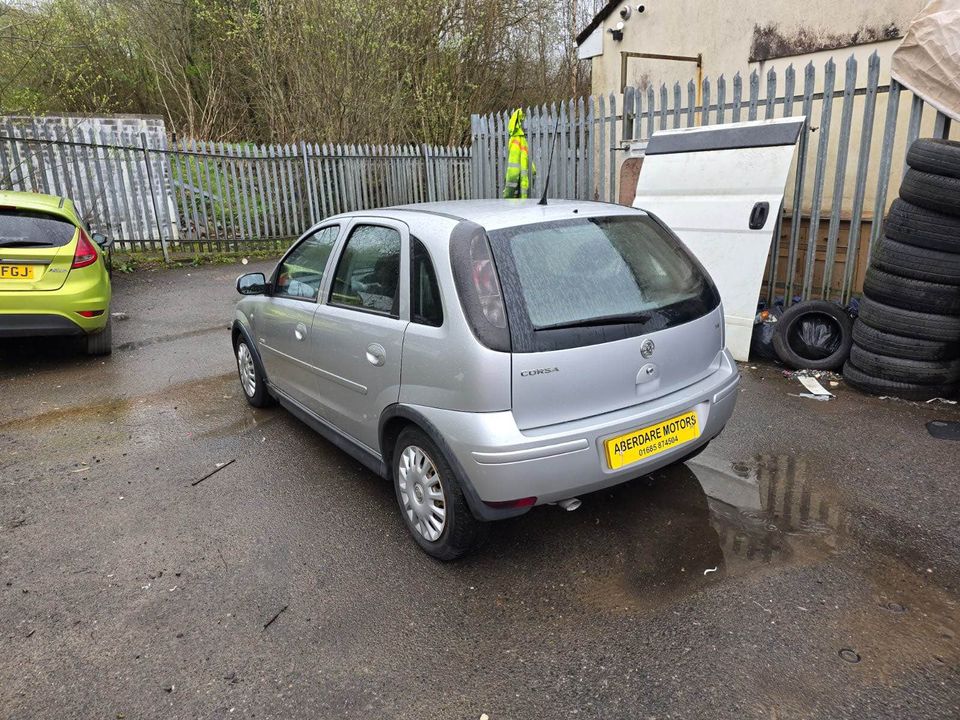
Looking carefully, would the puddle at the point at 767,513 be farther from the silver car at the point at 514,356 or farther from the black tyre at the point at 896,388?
the black tyre at the point at 896,388

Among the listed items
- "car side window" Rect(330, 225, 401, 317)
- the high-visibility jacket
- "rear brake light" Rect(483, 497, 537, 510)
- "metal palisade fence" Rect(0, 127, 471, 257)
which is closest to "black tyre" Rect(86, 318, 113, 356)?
"car side window" Rect(330, 225, 401, 317)

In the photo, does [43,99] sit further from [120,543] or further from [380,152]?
[120,543]

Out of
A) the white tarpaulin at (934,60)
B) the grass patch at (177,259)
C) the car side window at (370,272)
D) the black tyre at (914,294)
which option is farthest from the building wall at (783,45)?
the grass patch at (177,259)

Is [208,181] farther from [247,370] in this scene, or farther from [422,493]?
[422,493]

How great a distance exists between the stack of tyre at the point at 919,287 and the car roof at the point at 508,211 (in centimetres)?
251

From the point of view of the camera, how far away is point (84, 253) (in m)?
6.16

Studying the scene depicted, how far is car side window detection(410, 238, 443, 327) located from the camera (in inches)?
114

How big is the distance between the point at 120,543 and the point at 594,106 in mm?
6909

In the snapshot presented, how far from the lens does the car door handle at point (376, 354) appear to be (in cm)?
316

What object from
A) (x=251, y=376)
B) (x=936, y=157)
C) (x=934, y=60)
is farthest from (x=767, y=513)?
(x=934, y=60)

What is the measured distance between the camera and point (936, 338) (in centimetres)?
462

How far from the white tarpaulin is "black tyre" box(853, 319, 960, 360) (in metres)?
1.86

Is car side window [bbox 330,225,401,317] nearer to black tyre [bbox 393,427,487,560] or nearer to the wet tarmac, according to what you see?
black tyre [bbox 393,427,487,560]

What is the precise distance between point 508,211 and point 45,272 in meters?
4.88
